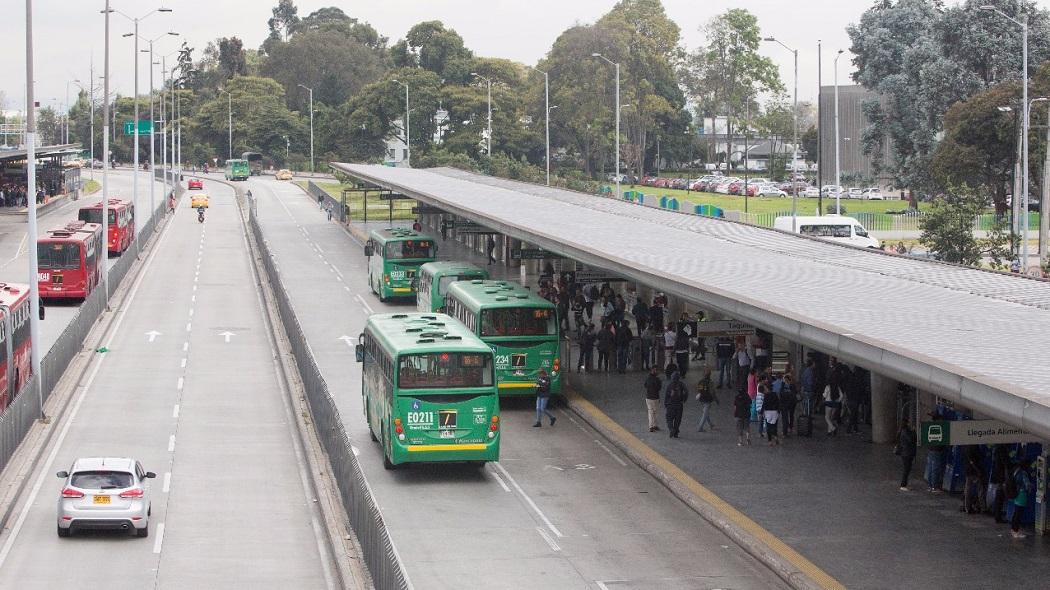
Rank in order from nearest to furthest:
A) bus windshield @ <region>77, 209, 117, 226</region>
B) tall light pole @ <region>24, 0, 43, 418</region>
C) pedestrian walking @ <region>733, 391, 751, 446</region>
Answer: pedestrian walking @ <region>733, 391, 751, 446</region>
tall light pole @ <region>24, 0, 43, 418</region>
bus windshield @ <region>77, 209, 117, 226</region>

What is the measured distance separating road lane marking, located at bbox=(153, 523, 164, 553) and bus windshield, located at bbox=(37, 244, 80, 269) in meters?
28.8

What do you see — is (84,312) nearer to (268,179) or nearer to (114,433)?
(114,433)

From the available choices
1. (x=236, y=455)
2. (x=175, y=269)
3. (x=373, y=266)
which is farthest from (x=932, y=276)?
(x=175, y=269)

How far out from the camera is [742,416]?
2922 centimetres

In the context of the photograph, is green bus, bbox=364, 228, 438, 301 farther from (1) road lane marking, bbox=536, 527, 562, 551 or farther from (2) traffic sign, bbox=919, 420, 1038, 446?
(2) traffic sign, bbox=919, 420, 1038, 446

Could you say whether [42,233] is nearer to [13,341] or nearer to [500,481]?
[13,341]

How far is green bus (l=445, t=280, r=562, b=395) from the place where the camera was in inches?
1314

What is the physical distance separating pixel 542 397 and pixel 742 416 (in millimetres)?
4825

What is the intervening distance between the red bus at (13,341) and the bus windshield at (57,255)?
548 inches

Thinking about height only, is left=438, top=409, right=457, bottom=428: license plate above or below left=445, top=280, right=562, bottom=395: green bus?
below

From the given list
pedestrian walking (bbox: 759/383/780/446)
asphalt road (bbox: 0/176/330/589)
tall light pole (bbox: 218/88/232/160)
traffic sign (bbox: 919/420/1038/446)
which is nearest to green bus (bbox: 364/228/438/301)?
asphalt road (bbox: 0/176/330/589)

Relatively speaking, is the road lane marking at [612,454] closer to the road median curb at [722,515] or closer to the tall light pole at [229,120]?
the road median curb at [722,515]

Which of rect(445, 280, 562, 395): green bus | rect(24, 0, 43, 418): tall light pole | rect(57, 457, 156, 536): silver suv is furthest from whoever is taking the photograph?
rect(24, 0, 43, 418): tall light pole

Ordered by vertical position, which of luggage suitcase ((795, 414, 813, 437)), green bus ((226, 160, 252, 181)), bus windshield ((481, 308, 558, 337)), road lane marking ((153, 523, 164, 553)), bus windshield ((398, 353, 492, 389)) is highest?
green bus ((226, 160, 252, 181))
